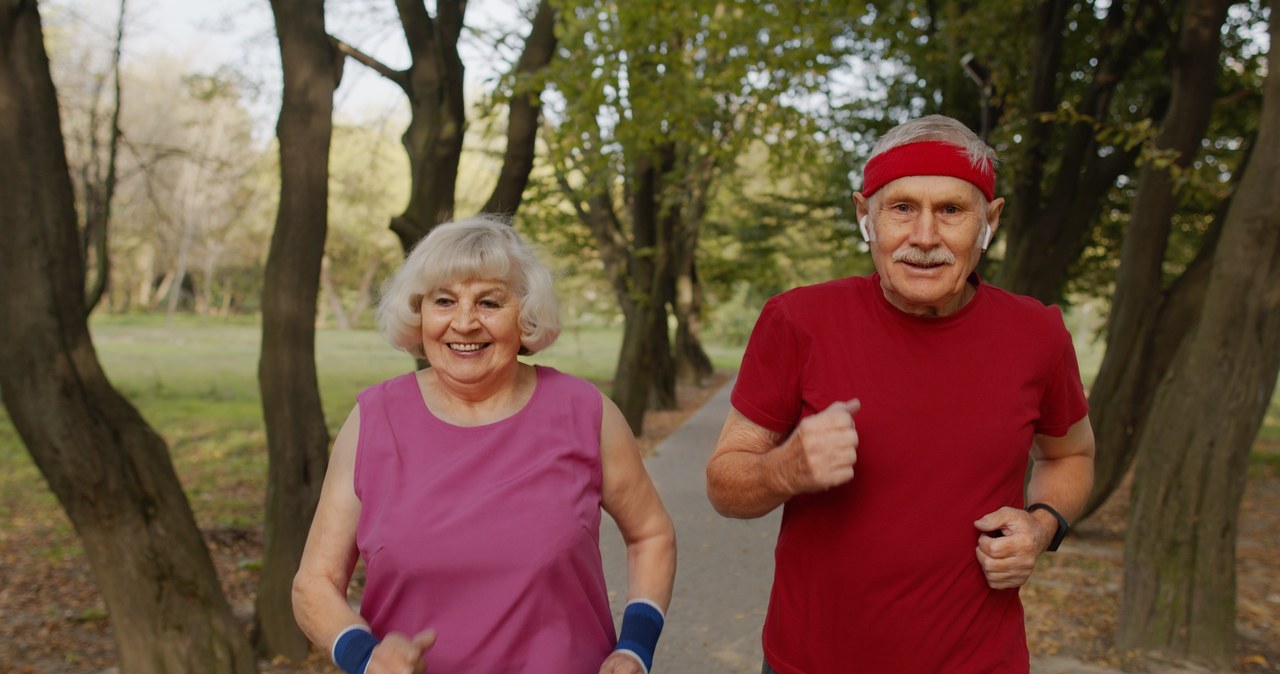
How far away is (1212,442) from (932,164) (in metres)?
4.40

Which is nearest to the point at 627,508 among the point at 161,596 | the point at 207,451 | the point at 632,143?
the point at 161,596

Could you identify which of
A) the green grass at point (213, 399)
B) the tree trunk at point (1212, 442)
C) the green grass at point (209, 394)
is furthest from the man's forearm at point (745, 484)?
the tree trunk at point (1212, 442)

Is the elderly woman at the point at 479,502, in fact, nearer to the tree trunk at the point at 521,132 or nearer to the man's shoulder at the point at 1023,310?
the man's shoulder at the point at 1023,310

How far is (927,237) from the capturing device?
235cm

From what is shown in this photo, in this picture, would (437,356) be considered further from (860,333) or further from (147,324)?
(147,324)

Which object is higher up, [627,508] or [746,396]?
[746,396]

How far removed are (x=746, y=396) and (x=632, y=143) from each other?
10724mm

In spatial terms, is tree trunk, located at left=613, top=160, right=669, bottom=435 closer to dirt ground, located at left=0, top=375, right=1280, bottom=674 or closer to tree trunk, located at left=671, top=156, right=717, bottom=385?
tree trunk, located at left=671, top=156, right=717, bottom=385

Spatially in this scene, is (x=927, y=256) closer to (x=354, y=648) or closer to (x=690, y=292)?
(x=354, y=648)

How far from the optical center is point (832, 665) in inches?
95.9

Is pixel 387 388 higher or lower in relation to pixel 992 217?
lower

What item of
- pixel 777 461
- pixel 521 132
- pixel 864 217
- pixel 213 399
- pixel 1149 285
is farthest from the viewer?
pixel 213 399

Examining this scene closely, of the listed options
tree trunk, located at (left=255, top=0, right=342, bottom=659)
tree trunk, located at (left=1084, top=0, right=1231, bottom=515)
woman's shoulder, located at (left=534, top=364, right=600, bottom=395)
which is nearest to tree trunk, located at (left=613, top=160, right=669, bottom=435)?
tree trunk, located at (left=1084, top=0, right=1231, bottom=515)

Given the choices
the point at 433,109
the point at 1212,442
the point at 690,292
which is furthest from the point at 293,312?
the point at 690,292
